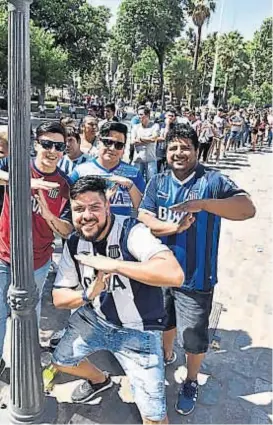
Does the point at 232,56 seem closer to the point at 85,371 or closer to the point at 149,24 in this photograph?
the point at 149,24

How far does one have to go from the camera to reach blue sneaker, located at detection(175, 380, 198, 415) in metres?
2.95

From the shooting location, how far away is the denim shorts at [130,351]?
2350 millimetres

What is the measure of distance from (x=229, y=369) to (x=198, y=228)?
135 centimetres

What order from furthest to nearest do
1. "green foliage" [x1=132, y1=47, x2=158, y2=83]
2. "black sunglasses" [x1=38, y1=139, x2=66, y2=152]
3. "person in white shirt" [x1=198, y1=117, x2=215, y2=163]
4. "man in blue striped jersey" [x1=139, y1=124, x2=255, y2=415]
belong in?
"green foliage" [x1=132, y1=47, x2=158, y2=83] < "person in white shirt" [x1=198, y1=117, x2=215, y2=163] < "black sunglasses" [x1=38, y1=139, x2=66, y2=152] < "man in blue striped jersey" [x1=139, y1=124, x2=255, y2=415]

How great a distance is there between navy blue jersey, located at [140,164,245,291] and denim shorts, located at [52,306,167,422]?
1.57 ft

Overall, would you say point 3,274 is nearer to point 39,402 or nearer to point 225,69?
point 39,402

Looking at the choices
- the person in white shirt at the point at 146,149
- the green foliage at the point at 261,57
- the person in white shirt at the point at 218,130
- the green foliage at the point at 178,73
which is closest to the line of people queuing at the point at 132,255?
the person in white shirt at the point at 146,149

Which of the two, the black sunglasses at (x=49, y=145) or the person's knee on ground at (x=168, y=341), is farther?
the person's knee on ground at (x=168, y=341)

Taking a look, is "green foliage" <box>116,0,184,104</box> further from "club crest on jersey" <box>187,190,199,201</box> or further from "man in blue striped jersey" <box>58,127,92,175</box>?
"club crest on jersey" <box>187,190,199,201</box>

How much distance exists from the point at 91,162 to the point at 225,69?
2004 inches

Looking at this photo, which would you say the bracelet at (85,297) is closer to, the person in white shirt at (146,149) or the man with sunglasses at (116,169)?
the man with sunglasses at (116,169)

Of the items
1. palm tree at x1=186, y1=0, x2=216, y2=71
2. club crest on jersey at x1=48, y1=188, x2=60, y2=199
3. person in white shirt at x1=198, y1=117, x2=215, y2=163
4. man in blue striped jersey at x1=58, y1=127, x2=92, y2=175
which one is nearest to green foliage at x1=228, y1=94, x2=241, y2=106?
palm tree at x1=186, y1=0, x2=216, y2=71

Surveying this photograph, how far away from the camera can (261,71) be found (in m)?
56.0

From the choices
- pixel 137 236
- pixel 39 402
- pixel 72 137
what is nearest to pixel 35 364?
pixel 39 402
